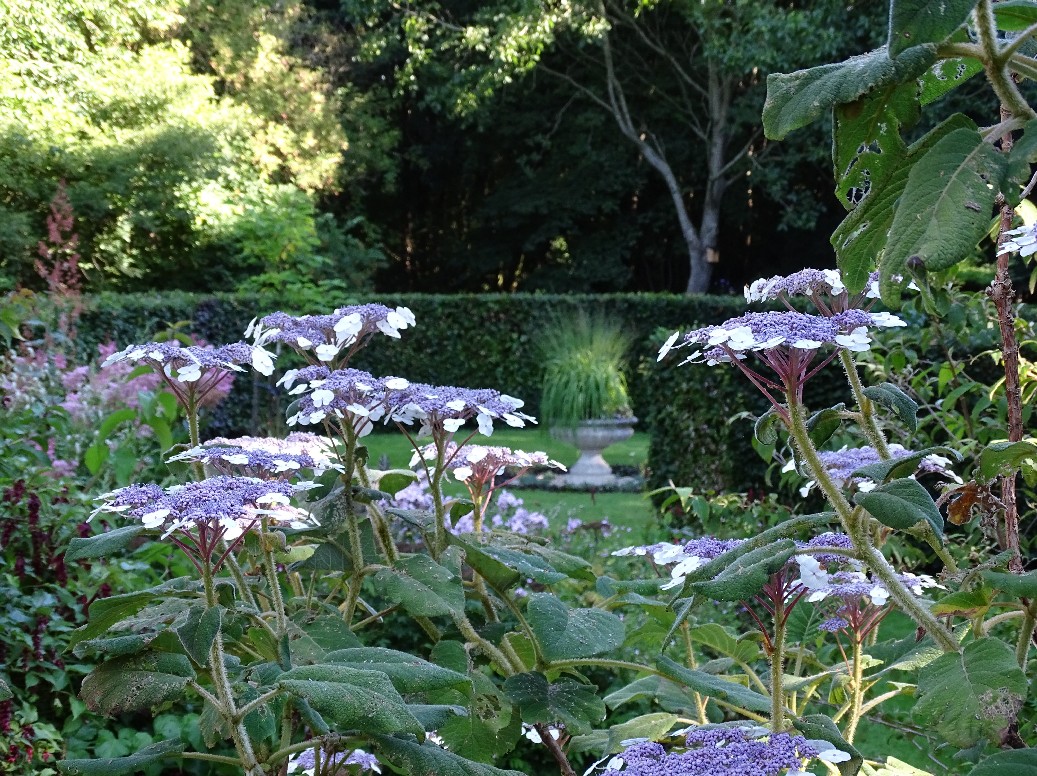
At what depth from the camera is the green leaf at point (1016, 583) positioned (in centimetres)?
88

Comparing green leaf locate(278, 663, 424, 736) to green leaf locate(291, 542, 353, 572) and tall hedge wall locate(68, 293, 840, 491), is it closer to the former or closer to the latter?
green leaf locate(291, 542, 353, 572)

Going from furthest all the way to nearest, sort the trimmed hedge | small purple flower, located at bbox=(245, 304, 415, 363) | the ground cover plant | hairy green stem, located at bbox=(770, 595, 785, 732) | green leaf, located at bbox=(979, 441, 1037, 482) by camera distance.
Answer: the trimmed hedge < small purple flower, located at bbox=(245, 304, 415, 363) < hairy green stem, located at bbox=(770, 595, 785, 732) < green leaf, located at bbox=(979, 441, 1037, 482) < the ground cover plant

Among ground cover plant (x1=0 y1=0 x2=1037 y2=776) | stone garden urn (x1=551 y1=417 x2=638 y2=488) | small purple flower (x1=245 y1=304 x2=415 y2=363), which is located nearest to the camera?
ground cover plant (x1=0 y1=0 x2=1037 y2=776)

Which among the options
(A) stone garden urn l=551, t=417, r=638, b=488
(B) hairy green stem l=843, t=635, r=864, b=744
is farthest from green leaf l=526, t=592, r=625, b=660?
(A) stone garden urn l=551, t=417, r=638, b=488

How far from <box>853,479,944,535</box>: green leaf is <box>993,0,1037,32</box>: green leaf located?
0.43 m

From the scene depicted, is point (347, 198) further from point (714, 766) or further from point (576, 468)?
point (714, 766)

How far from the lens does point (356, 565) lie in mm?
1625

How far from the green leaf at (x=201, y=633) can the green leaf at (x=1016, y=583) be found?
0.79 m

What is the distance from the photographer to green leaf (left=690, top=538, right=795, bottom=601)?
0.90m

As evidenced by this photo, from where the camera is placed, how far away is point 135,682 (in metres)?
1.20

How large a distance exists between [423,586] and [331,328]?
0.57m

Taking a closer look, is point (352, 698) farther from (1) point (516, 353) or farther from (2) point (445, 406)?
(1) point (516, 353)

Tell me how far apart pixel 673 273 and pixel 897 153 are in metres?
18.2

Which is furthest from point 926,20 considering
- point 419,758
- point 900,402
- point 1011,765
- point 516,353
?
point 516,353
